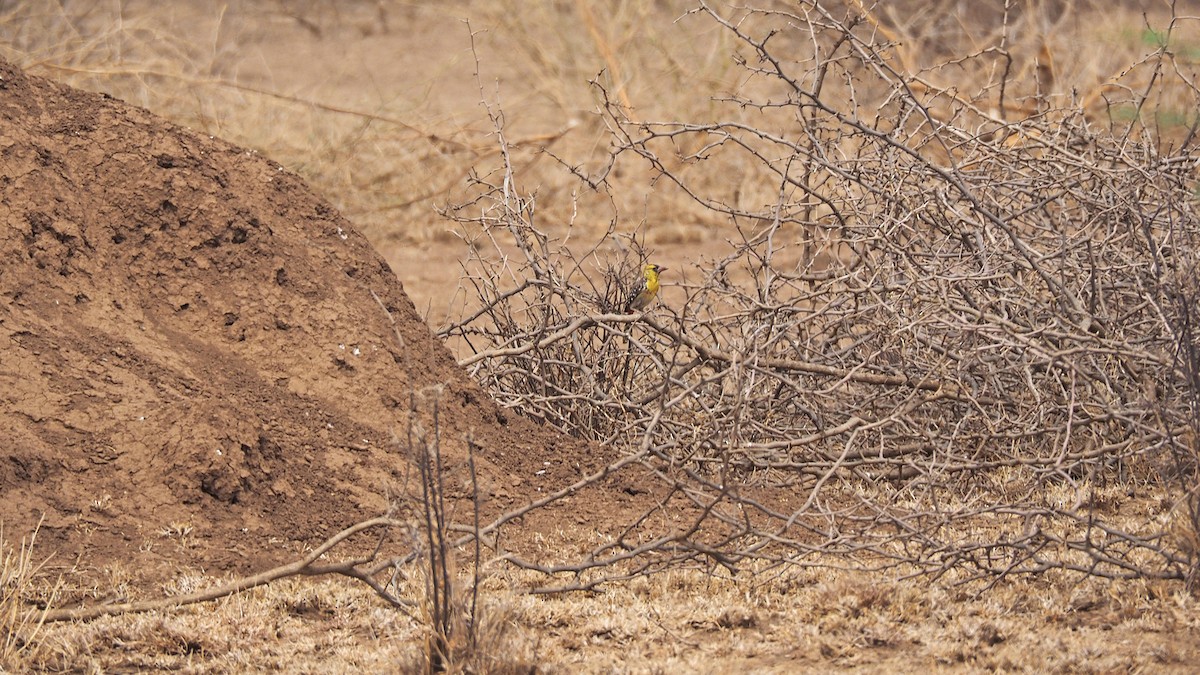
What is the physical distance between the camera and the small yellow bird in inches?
242

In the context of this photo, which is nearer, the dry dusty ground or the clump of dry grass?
the clump of dry grass

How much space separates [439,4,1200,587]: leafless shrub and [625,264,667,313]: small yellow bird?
16 cm

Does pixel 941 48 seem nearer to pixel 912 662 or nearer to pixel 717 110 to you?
pixel 717 110

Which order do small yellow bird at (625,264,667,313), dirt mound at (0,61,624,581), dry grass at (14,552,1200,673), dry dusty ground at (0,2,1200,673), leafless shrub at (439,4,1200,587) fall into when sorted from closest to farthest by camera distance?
dry grass at (14,552,1200,673) → dry dusty ground at (0,2,1200,673) → leafless shrub at (439,4,1200,587) → dirt mound at (0,61,624,581) → small yellow bird at (625,264,667,313)

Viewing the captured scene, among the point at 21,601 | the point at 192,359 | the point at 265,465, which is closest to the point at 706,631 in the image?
the point at 265,465

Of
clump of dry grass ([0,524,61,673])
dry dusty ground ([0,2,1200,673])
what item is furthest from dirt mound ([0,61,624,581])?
clump of dry grass ([0,524,61,673])

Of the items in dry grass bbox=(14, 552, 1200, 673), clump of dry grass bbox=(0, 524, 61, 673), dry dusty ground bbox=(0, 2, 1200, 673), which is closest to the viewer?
clump of dry grass bbox=(0, 524, 61, 673)

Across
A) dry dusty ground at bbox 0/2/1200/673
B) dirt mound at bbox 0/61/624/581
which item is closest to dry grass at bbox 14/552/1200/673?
dry dusty ground at bbox 0/2/1200/673

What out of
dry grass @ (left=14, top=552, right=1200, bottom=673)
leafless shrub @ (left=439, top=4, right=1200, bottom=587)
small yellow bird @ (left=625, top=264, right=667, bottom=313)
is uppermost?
small yellow bird @ (left=625, top=264, right=667, bottom=313)

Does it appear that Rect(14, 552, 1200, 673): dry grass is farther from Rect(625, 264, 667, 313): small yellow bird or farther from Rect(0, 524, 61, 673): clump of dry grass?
Rect(625, 264, 667, 313): small yellow bird

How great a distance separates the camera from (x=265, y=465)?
4.70 m

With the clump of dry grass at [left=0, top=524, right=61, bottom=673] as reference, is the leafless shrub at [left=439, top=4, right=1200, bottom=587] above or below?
above

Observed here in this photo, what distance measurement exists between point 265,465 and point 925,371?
237 cm

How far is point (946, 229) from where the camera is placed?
5281mm
